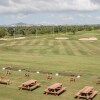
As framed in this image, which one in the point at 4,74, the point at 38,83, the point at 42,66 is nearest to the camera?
the point at 38,83

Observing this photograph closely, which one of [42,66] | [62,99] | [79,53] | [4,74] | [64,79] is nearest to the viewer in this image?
[62,99]

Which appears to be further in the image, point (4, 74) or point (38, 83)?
point (4, 74)

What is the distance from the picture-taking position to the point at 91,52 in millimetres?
62094

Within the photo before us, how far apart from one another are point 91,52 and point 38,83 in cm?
3148

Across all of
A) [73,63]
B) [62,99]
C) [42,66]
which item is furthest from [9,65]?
[62,99]

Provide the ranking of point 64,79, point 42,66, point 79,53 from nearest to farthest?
point 64,79, point 42,66, point 79,53

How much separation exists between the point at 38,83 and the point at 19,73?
6.88 meters

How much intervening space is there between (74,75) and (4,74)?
946 centimetres

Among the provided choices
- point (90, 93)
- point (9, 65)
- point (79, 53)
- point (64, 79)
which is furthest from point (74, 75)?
point (79, 53)

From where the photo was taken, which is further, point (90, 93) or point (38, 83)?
point (38, 83)

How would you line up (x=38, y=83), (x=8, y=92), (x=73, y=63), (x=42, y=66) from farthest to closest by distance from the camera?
1. (x=73, y=63)
2. (x=42, y=66)
3. (x=38, y=83)
4. (x=8, y=92)

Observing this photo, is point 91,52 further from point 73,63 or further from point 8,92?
point 8,92

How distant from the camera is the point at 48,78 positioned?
35.4 meters

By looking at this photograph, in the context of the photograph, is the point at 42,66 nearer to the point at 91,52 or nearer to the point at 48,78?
the point at 48,78
